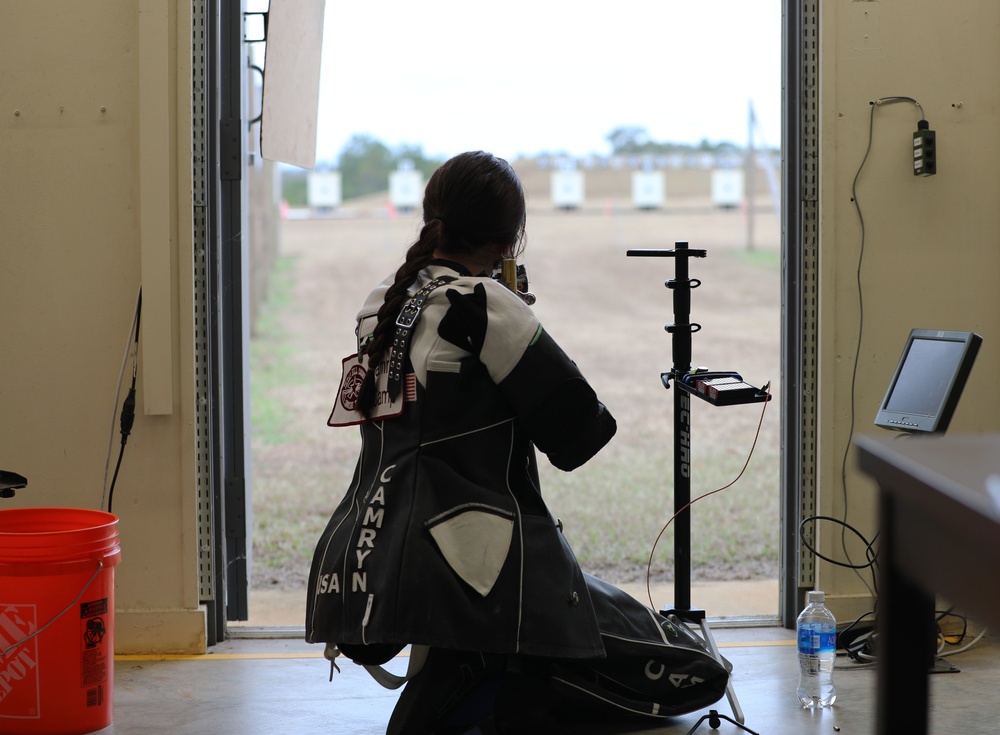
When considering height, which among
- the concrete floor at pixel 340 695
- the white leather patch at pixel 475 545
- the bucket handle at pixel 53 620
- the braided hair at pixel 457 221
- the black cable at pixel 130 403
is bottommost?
the concrete floor at pixel 340 695

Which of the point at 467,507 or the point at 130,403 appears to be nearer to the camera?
the point at 467,507

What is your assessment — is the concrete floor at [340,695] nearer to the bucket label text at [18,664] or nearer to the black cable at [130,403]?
the bucket label text at [18,664]

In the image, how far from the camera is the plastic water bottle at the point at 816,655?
2248 mm

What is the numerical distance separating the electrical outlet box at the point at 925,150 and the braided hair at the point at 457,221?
1.23 meters

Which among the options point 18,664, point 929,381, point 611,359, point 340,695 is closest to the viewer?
point 18,664

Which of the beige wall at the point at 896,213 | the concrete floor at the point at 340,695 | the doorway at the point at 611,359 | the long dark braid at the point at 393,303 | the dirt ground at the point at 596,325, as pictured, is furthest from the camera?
the dirt ground at the point at 596,325

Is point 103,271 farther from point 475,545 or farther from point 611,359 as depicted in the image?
point 611,359

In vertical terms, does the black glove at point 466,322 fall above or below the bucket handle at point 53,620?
above

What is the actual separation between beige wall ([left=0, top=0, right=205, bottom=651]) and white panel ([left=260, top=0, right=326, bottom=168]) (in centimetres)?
24

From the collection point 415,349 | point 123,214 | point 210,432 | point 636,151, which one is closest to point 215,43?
point 123,214

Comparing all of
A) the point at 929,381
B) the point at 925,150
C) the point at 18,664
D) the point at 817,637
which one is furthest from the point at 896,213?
the point at 18,664

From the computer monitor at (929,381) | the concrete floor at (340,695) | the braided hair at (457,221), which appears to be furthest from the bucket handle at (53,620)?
the computer monitor at (929,381)

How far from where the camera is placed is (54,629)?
2.07 m

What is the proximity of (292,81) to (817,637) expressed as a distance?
1.94 m
